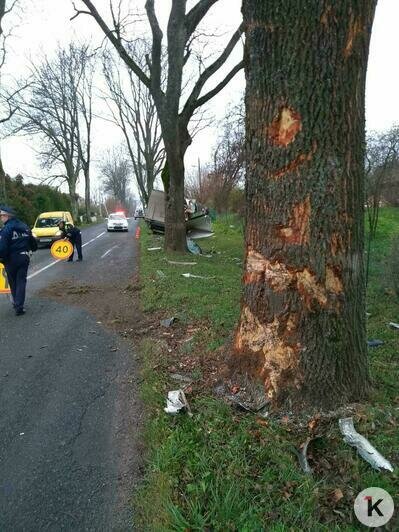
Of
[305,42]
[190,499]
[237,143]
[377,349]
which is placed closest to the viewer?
[190,499]

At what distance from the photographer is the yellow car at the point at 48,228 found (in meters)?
17.5

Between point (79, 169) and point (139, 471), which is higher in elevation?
point (79, 169)

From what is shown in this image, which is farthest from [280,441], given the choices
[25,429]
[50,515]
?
[25,429]

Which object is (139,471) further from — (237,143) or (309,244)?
(237,143)

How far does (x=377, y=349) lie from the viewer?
4211mm

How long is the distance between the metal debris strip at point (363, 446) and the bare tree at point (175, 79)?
9502 millimetres

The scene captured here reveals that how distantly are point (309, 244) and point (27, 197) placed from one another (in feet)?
Answer: 90.5

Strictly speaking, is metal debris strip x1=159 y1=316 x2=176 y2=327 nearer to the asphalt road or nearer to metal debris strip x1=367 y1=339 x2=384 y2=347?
the asphalt road

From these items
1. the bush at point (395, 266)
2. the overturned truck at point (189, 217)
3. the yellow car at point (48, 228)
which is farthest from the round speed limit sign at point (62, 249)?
the bush at point (395, 266)

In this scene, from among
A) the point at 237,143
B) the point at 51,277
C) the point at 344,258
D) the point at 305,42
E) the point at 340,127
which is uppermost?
the point at 237,143

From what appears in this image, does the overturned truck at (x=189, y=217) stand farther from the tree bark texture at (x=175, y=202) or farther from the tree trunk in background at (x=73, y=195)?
the tree trunk in background at (x=73, y=195)

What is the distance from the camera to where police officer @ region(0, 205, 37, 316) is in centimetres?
635

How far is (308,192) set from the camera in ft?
8.67

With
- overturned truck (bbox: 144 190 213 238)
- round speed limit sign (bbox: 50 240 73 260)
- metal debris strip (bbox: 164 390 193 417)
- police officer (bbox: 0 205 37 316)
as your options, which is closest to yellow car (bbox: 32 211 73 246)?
overturned truck (bbox: 144 190 213 238)
